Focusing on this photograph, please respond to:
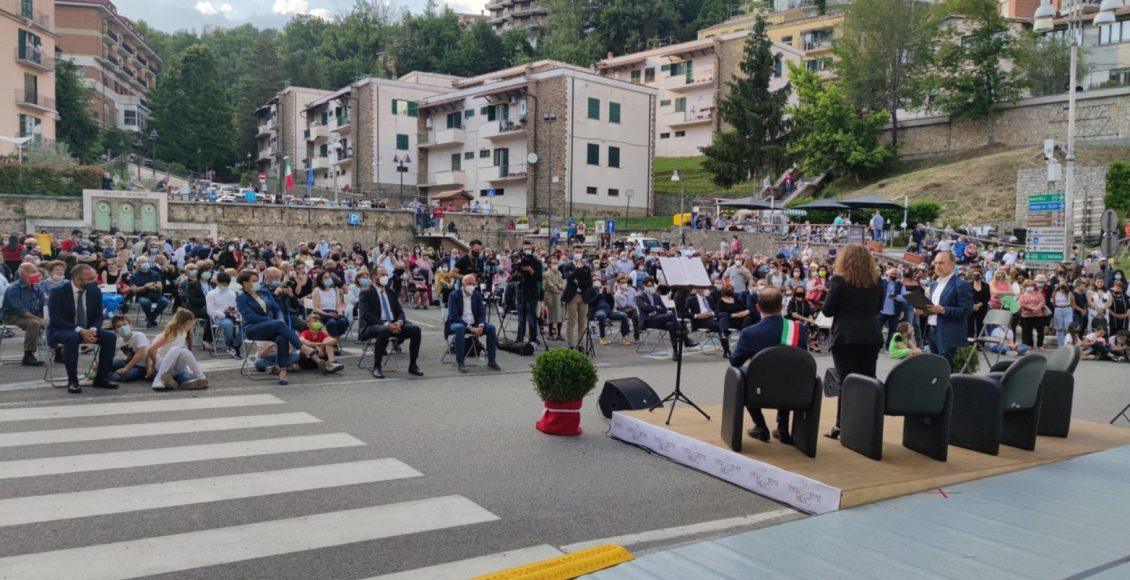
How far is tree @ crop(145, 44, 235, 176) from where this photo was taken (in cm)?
6594

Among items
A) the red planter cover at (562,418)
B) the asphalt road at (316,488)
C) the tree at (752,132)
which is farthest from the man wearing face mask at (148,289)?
the tree at (752,132)

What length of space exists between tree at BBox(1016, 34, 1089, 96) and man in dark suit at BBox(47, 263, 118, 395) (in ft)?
178

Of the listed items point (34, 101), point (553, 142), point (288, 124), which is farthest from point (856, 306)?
point (288, 124)

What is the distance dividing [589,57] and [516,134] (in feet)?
99.2

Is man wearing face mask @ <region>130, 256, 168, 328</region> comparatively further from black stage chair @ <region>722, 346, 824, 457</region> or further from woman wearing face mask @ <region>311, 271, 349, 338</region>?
black stage chair @ <region>722, 346, 824, 457</region>

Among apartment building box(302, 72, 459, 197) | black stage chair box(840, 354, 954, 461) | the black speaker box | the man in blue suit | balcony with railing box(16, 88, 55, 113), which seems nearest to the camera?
black stage chair box(840, 354, 954, 461)

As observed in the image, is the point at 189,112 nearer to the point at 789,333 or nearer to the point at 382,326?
the point at 382,326

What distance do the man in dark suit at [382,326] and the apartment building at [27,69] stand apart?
41381mm

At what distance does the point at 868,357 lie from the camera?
7.02 meters

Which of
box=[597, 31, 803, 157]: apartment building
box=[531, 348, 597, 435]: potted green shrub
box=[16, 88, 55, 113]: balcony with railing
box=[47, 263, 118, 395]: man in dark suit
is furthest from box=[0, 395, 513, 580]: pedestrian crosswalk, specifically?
box=[597, 31, 803, 157]: apartment building

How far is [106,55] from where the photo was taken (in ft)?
248

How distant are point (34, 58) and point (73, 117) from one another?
9.82 metres

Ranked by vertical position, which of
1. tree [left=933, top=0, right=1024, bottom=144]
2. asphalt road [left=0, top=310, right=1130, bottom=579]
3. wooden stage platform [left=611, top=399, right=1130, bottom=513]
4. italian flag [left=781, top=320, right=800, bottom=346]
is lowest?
asphalt road [left=0, top=310, right=1130, bottom=579]

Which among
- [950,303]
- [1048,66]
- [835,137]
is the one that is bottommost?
[950,303]
